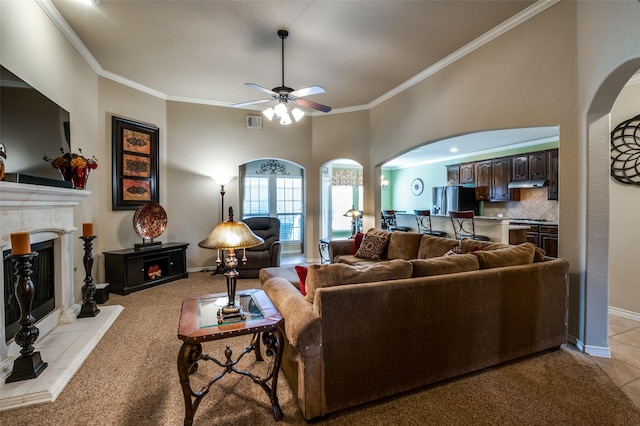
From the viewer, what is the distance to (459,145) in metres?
6.90

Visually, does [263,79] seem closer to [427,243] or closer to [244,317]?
[427,243]

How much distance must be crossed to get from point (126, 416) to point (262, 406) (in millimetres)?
843

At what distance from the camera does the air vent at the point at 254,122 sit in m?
5.81

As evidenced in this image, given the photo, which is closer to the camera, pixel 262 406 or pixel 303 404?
pixel 303 404

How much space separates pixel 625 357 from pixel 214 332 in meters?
3.44

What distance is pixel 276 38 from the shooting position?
3.40 m

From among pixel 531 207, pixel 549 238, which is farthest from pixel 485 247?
pixel 531 207

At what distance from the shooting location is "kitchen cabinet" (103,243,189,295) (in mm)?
4203

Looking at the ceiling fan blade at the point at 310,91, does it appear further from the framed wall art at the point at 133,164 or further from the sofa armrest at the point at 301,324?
the framed wall art at the point at 133,164

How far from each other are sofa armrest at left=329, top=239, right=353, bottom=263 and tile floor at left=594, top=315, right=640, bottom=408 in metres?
3.11

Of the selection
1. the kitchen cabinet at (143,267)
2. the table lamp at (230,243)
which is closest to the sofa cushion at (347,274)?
the table lamp at (230,243)

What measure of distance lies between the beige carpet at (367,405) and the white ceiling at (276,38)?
10.8 feet

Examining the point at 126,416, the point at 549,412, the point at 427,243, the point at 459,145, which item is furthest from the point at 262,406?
the point at 459,145

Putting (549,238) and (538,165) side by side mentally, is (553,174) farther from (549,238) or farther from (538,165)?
(549,238)
